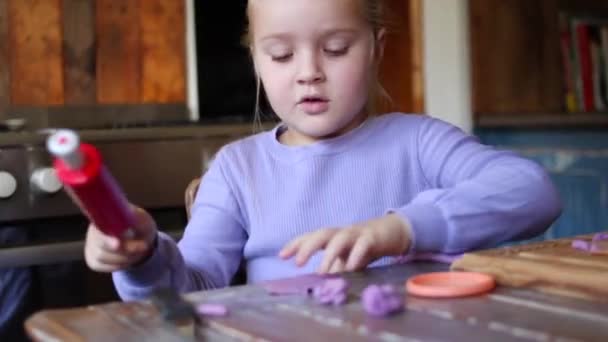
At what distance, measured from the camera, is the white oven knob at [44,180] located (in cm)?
183

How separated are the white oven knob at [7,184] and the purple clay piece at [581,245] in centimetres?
122

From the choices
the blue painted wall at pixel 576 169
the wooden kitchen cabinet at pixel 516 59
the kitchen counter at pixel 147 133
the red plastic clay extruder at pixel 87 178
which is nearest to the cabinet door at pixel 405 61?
the wooden kitchen cabinet at pixel 516 59

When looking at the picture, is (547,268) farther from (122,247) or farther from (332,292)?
(122,247)

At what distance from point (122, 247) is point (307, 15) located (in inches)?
15.9

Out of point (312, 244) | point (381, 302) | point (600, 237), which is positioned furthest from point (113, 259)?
point (600, 237)

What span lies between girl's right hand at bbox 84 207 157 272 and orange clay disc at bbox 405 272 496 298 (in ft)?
0.77

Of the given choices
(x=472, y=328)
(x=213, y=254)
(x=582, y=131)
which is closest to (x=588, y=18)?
(x=582, y=131)

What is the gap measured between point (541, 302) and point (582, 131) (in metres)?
1.92

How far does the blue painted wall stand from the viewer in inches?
97.7

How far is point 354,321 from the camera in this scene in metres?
0.66

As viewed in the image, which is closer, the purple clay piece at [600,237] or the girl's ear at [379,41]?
the purple clay piece at [600,237]

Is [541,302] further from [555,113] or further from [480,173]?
[555,113]

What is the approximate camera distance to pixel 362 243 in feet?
2.81

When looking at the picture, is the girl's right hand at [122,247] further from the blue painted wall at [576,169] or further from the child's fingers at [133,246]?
the blue painted wall at [576,169]
